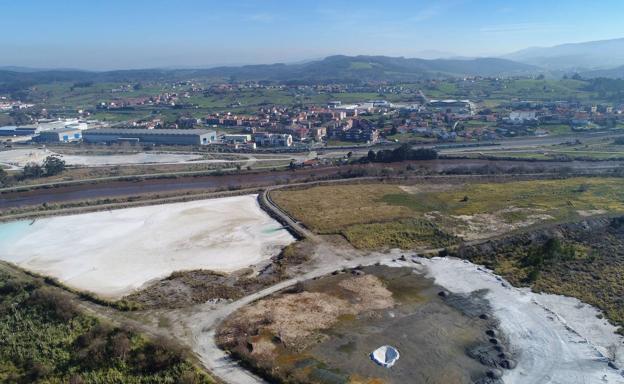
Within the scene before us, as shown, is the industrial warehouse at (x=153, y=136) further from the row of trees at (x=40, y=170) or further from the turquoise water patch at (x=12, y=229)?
the turquoise water patch at (x=12, y=229)

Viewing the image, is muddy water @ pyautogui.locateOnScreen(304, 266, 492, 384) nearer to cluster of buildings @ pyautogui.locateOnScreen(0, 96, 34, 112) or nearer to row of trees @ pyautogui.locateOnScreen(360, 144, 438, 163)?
row of trees @ pyautogui.locateOnScreen(360, 144, 438, 163)

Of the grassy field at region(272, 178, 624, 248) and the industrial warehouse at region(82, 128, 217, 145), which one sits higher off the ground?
the industrial warehouse at region(82, 128, 217, 145)

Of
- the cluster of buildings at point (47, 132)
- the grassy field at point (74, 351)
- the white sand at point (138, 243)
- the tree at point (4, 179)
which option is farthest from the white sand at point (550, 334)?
the cluster of buildings at point (47, 132)

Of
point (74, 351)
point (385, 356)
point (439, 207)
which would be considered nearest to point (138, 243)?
point (74, 351)

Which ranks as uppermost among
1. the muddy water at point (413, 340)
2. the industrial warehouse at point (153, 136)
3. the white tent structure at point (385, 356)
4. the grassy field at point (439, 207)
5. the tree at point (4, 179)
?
the industrial warehouse at point (153, 136)

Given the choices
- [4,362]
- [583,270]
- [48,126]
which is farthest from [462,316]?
[48,126]

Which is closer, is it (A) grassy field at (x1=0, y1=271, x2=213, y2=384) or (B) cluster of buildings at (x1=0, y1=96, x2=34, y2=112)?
(A) grassy field at (x1=0, y1=271, x2=213, y2=384)

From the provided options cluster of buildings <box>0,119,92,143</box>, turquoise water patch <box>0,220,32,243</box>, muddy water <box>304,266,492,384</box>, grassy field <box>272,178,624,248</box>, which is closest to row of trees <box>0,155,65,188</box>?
turquoise water patch <box>0,220,32,243</box>
